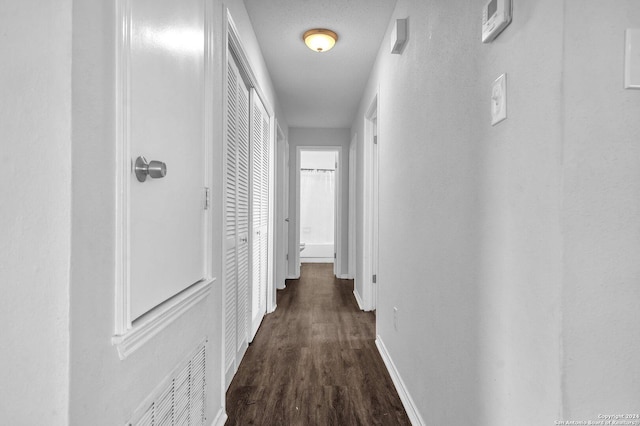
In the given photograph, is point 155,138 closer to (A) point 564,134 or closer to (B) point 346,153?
(A) point 564,134

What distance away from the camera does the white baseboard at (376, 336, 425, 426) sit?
66.5 inches

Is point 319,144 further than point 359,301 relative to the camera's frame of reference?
Yes

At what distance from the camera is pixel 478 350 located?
1087 millimetres

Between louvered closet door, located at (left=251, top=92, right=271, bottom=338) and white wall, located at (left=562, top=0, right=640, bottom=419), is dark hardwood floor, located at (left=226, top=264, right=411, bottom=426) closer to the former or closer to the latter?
louvered closet door, located at (left=251, top=92, right=271, bottom=338)

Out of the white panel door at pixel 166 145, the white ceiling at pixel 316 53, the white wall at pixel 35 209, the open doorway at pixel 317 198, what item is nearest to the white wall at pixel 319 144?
the white ceiling at pixel 316 53

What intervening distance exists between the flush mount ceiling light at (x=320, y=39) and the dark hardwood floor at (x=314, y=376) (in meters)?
2.23

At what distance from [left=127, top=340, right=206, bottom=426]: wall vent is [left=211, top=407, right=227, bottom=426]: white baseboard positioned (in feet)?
0.66

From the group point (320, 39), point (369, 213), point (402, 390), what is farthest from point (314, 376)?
point (320, 39)

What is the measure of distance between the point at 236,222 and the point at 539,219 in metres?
1.74

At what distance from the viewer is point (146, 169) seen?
37.1 inches

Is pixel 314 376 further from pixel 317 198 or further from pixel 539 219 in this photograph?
pixel 317 198

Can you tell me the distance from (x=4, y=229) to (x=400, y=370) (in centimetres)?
193

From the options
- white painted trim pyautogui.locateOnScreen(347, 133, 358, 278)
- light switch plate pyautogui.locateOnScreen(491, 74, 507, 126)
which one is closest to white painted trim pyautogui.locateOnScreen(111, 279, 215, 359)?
light switch plate pyautogui.locateOnScreen(491, 74, 507, 126)

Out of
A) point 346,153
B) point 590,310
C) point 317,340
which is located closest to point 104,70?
point 590,310
